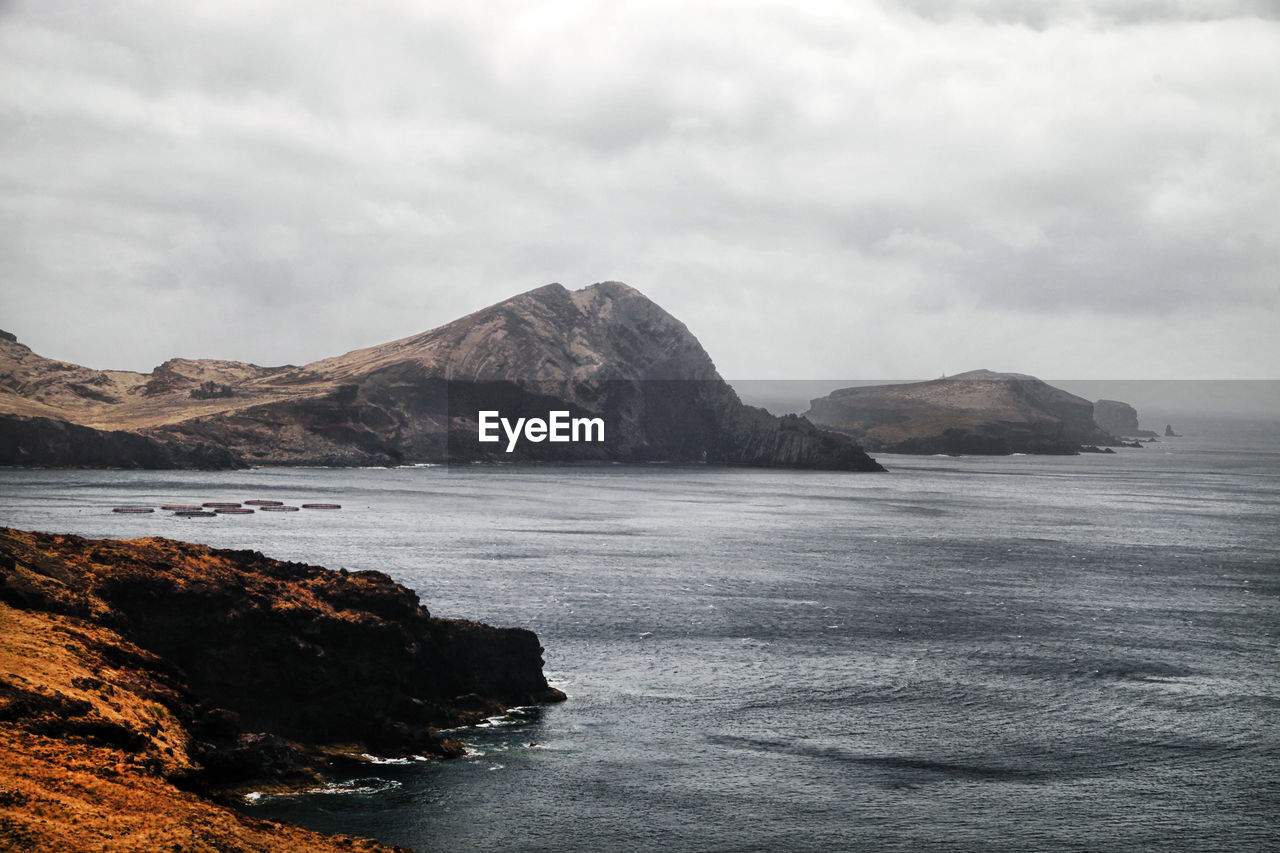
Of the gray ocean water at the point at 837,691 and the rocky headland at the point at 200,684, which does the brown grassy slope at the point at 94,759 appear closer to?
the rocky headland at the point at 200,684

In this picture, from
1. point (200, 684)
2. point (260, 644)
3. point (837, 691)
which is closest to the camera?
point (200, 684)

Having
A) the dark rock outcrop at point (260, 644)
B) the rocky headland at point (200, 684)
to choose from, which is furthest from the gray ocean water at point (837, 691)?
the rocky headland at point (200, 684)

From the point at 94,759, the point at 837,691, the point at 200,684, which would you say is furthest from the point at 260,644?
the point at 837,691

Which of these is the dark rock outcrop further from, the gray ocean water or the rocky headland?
the gray ocean water

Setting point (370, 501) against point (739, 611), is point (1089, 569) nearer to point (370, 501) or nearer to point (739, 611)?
point (739, 611)

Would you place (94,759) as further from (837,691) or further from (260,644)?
(837,691)

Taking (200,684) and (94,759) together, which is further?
(200,684)
